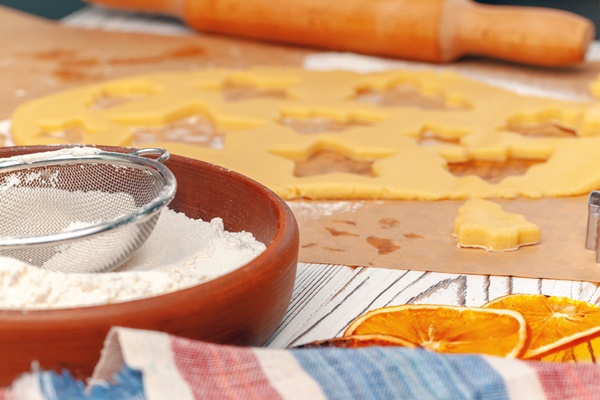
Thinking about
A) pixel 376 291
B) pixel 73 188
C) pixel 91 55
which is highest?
pixel 73 188

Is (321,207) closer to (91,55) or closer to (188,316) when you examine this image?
(188,316)

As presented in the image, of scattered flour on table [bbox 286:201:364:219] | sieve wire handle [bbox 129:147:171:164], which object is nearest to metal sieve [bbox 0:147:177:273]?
sieve wire handle [bbox 129:147:171:164]

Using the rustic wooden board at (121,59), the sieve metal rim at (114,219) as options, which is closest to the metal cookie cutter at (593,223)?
the sieve metal rim at (114,219)

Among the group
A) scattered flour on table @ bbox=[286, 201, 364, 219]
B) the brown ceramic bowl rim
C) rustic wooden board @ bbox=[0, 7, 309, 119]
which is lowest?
rustic wooden board @ bbox=[0, 7, 309, 119]

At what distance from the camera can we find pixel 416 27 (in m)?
2.33

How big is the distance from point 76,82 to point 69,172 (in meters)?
1.18

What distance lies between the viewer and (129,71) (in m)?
2.29

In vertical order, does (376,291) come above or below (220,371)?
below

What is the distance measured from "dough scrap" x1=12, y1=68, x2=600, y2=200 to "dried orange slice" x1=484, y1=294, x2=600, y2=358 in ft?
1.66

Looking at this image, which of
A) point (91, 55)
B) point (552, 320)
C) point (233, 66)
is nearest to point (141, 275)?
point (552, 320)

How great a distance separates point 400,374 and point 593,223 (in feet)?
1.86

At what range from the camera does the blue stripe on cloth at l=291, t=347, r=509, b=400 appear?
2.35 feet

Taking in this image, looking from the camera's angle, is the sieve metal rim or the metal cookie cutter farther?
the metal cookie cutter

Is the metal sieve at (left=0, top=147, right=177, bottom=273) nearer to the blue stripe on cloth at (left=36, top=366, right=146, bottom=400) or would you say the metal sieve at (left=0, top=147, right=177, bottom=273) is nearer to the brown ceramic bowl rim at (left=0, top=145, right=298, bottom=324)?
the brown ceramic bowl rim at (left=0, top=145, right=298, bottom=324)
